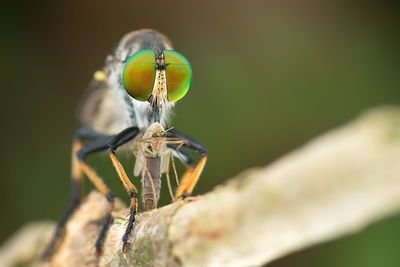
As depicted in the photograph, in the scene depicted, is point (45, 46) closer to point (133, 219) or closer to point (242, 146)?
point (242, 146)

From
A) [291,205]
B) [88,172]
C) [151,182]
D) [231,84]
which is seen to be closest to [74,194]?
[88,172]

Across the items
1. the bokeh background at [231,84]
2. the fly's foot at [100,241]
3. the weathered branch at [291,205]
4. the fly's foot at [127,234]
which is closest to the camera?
the weathered branch at [291,205]

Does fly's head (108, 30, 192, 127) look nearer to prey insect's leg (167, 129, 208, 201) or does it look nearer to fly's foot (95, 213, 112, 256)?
prey insect's leg (167, 129, 208, 201)

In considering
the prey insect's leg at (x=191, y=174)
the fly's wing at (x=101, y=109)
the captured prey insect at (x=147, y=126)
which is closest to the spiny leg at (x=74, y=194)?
the captured prey insect at (x=147, y=126)

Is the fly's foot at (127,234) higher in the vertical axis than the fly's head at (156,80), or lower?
lower

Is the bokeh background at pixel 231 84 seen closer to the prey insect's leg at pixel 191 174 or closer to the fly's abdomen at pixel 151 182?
the prey insect's leg at pixel 191 174

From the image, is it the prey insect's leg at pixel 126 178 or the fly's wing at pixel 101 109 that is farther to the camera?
the fly's wing at pixel 101 109

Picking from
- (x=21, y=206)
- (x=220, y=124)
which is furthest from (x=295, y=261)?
(x=21, y=206)
